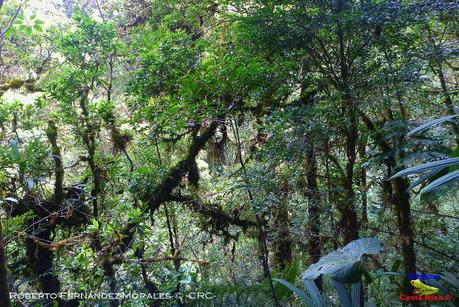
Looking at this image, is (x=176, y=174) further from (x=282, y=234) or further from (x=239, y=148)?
(x=239, y=148)

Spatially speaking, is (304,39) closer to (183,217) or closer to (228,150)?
(228,150)

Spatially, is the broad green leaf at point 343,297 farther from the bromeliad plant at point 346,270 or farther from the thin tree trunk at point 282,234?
the thin tree trunk at point 282,234

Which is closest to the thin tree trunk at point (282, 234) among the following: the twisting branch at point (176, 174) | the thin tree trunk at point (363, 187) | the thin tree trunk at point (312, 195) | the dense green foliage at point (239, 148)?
the dense green foliage at point (239, 148)

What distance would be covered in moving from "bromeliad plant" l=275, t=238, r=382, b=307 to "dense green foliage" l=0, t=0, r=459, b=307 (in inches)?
0.5

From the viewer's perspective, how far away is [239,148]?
2.65m

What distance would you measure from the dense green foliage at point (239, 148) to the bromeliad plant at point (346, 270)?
0.01m

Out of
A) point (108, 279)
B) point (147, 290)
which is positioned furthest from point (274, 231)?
point (108, 279)

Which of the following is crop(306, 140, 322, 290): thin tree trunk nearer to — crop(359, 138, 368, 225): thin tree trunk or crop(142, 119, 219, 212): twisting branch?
crop(359, 138, 368, 225): thin tree trunk

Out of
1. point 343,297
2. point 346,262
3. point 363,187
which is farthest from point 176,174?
point 346,262

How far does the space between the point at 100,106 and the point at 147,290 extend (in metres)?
1.80

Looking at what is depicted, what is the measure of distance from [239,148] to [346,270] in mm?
1212

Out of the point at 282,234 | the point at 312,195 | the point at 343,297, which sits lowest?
the point at 343,297

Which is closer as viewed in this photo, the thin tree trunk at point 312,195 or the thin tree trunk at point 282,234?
the thin tree trunk at point 312,195

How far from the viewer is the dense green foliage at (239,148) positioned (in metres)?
2.37
